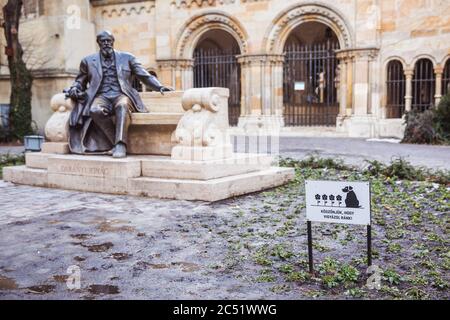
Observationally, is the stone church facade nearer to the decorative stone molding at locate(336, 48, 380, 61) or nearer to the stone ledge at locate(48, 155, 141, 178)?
the decorative stone molding at locate(336, 48, 380, 61)

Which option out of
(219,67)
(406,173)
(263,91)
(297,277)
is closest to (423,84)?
(263,91)

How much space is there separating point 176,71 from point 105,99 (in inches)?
494

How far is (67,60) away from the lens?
19281 millimetres

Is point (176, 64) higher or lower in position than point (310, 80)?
higher

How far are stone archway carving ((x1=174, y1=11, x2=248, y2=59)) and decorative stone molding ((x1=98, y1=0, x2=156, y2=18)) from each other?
181 cm

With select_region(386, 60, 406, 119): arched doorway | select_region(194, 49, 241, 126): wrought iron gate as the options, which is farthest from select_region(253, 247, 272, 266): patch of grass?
select_region(194, 49, 241, 126): wrought iron gate

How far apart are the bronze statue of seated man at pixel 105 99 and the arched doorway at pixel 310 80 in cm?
1239

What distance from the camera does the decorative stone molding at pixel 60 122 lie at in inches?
320

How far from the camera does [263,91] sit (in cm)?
1853

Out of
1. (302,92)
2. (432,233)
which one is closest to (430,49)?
(302,92)


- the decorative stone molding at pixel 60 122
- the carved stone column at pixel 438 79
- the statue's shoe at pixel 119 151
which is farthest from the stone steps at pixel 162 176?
the carved stone column at pixel 438 79

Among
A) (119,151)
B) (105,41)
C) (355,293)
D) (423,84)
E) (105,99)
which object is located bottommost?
(355,293)

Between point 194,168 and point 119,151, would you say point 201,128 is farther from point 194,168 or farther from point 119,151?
point 119,151
